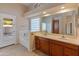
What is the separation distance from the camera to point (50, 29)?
156 inches

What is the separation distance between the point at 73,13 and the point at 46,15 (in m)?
1.36

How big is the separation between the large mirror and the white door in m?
1.40

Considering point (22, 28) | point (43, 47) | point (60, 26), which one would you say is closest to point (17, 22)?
point (22, 28)

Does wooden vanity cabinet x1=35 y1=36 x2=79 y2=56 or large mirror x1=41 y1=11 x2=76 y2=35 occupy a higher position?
large mirror x1=41 y1=11 x2=76 y2=35

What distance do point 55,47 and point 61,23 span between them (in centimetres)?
98

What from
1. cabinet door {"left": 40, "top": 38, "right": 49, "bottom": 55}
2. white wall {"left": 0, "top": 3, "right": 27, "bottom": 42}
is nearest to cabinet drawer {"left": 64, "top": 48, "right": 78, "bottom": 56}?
cabinet door {"left": 40, "top": 38, "right": 49, "bottom": 55}

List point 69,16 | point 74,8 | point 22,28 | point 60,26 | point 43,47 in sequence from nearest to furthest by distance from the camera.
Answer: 1. point 74,8
2. point 69,16
3. point 60,26
4. point 43,47
5. point 22,28

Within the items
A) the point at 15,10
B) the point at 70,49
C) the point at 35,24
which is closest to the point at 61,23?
the point at 70,49

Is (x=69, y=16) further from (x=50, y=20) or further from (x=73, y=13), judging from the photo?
(x=50, y=20)

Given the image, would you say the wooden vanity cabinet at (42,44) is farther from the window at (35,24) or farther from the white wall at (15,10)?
the white wall at (15,10)

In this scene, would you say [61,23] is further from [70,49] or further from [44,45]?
[70,49]

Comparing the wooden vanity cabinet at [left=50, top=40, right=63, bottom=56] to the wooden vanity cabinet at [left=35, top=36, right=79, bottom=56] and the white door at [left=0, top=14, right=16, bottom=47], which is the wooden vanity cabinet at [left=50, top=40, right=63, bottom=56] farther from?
the white door at [left=0, top=14, right=16, bottom=47]

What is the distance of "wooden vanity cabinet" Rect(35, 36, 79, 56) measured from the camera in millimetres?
2363

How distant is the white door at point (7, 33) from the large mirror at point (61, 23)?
140cm
